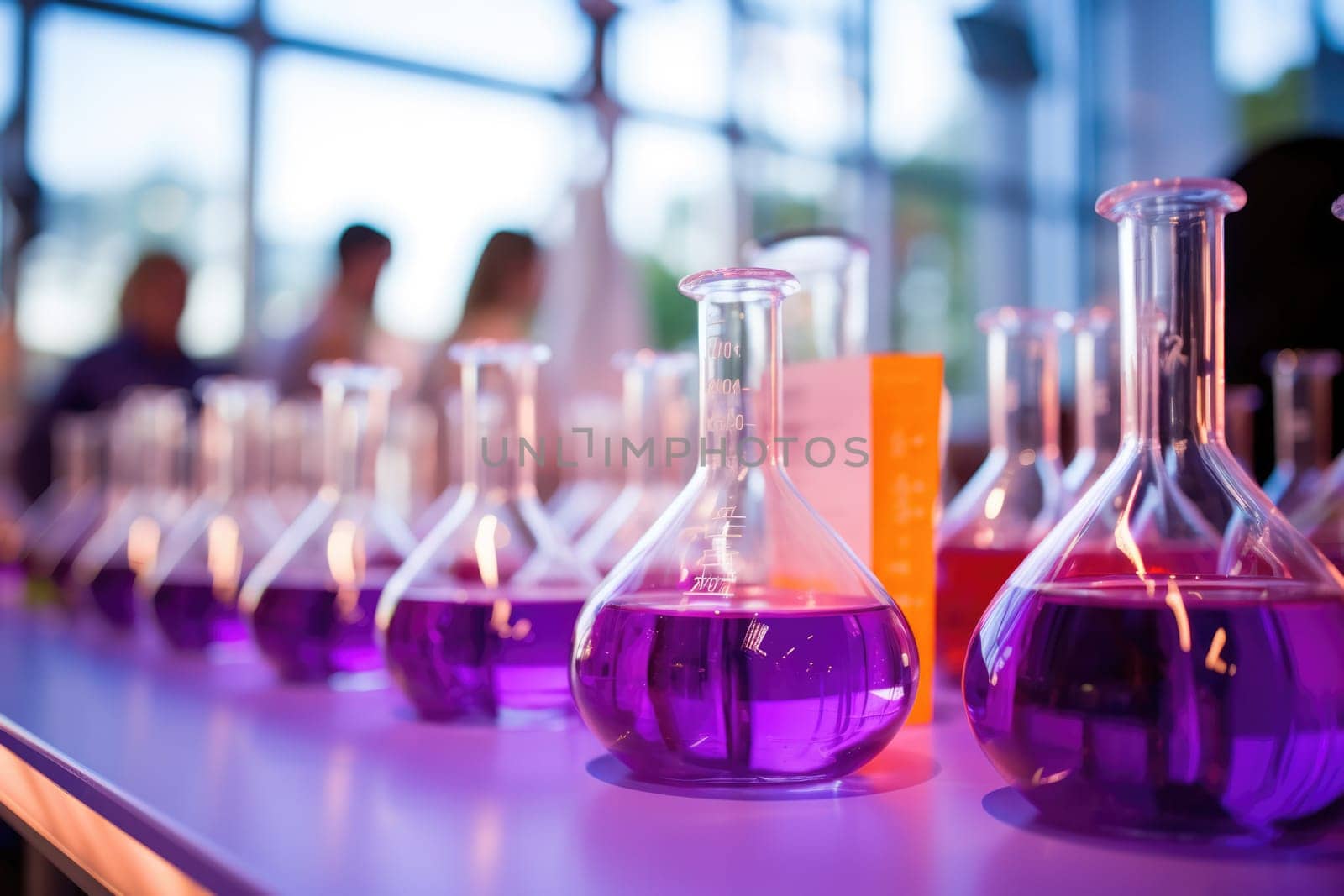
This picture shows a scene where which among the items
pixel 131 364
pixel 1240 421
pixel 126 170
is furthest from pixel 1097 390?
pixel 126 170

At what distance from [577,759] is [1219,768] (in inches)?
14.6

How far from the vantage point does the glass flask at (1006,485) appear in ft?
2.93

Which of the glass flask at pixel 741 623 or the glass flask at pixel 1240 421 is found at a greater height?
the glass flask at pixel 1240 421

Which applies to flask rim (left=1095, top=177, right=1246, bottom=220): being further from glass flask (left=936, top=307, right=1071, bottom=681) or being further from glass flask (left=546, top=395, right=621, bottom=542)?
glass flask (left=546, top=395, right=621, bottom=542)

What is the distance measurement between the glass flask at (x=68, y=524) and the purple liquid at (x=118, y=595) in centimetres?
24

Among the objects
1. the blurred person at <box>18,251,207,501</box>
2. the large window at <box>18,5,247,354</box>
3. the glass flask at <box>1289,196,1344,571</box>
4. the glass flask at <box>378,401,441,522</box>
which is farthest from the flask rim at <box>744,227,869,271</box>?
the large window at <box>18,5,247,354</box>

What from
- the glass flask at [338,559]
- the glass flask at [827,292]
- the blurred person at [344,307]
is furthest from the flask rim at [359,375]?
the blurred person at [344,307]

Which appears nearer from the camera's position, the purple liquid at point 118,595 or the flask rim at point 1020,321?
the flask rim at point 1020,321

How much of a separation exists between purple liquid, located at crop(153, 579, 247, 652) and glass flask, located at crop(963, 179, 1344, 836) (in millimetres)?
902

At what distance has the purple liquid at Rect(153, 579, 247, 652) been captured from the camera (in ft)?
4.01

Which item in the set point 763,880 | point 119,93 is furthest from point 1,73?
point 763,880

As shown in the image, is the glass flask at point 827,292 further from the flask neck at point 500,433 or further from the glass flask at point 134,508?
the glass flask at point 134,508

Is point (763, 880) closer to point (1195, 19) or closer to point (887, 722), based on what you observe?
point (887, 722)

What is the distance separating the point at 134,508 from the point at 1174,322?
146cm
